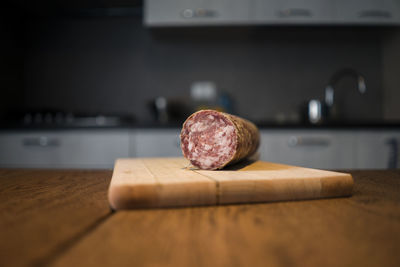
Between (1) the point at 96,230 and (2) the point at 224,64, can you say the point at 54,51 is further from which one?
(1) the point at 96,230

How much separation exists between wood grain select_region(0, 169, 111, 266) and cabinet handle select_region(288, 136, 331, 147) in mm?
1583

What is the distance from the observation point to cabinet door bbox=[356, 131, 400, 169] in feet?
6.40

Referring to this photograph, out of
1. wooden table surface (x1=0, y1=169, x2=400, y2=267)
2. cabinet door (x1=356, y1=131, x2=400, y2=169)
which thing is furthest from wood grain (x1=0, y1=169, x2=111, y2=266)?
cabinet door (x1=356, y1=131, x2=400, y2=169)

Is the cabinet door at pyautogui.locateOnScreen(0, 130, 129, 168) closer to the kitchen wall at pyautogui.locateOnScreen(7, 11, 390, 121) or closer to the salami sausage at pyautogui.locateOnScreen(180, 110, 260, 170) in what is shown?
the kitchen wall at pyautogui.locateOnScreen(7, 11, 390, 121)

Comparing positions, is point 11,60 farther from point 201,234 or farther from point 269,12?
point 201,234

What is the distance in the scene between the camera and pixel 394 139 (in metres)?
1.96

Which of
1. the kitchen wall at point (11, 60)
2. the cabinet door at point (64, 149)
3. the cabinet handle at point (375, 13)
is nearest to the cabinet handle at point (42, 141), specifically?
the cabinet door at point (64, 149)

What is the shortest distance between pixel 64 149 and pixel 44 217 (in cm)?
179

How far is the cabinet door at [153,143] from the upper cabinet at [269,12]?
33.4 inches

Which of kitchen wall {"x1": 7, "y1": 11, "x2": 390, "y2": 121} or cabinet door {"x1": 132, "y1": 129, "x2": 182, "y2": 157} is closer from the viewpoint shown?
cabinet door {"x1": 132, "y1": 129, "x2": 182, "y2": 157}

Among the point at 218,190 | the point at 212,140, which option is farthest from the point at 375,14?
the point at 218,190

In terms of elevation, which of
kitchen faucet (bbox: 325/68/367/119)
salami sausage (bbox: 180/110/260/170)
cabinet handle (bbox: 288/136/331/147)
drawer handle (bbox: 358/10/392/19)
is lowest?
cabinet handle (bbox: 288/136/331/147)

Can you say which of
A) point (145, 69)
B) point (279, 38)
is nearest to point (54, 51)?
point (145, 69)

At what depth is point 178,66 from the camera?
2.67m
